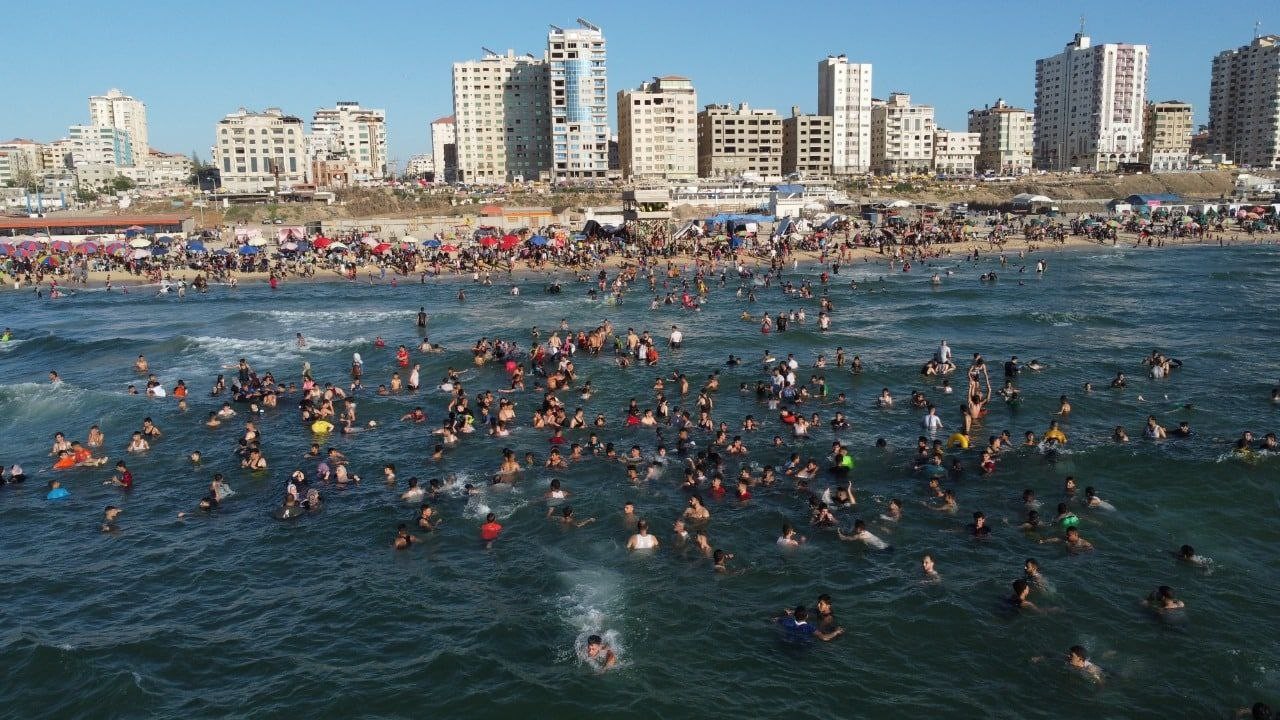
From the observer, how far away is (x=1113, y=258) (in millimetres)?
58969

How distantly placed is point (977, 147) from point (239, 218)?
419 ft

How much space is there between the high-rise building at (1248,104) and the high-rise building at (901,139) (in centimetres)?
5758

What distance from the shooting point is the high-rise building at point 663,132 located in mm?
123812

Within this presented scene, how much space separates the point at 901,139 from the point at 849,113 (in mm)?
10981

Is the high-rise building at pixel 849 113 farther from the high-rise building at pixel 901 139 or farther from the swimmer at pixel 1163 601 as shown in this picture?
the swimmer at pixel 1163 601

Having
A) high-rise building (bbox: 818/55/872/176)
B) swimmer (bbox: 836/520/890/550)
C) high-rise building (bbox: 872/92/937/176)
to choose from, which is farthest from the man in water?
high-rise building (bbox: 872/92/937/176)

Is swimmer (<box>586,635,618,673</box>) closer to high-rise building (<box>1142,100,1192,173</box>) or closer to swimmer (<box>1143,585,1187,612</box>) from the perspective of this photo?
swimmer (<box>1143,585,1187,612</box>)

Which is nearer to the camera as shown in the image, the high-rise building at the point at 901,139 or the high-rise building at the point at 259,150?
the high-rise building at the point at 259,150

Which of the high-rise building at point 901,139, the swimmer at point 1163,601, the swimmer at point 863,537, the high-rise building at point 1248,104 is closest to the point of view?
the swimmer at point 1163,601

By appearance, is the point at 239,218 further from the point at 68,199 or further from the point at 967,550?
the point at 967,550

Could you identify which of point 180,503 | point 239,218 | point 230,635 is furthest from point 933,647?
point 239,218

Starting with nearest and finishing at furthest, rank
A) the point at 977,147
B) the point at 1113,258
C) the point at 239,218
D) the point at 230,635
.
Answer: the point at 230,635
the point at 1113,258
the point at 239,218
the point at 977,147

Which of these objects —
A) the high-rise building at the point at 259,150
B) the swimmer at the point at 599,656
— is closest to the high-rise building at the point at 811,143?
the high-rise building at the point at 259,150

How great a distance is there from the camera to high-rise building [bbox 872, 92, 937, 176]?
147000 millimetres
